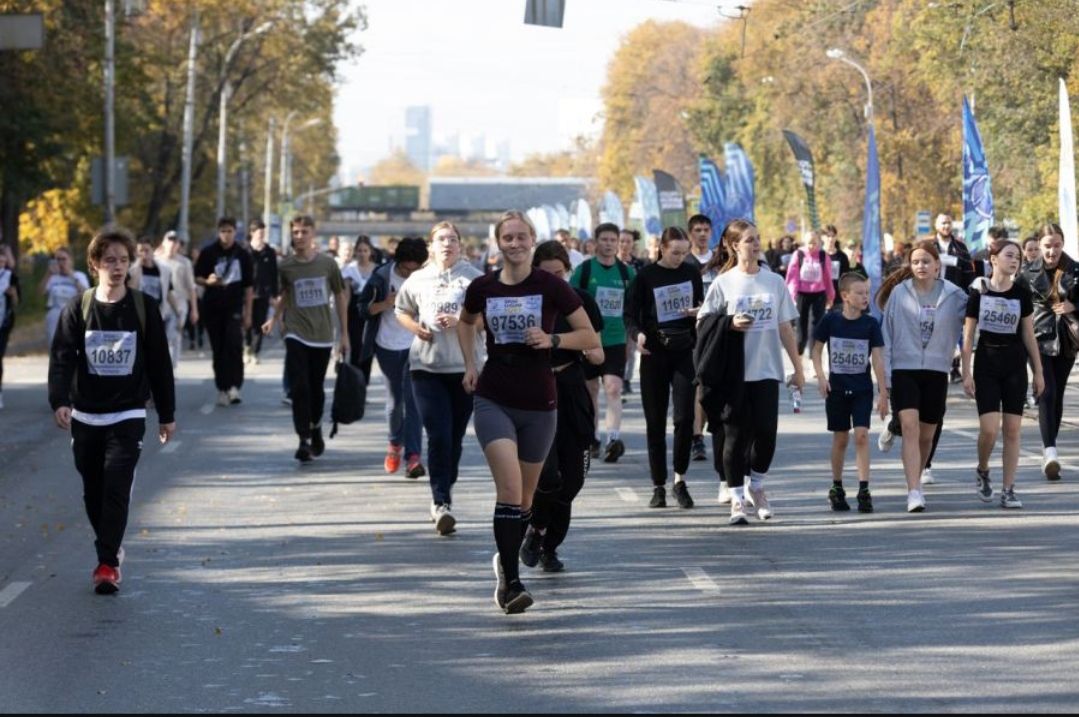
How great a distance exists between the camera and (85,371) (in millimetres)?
10594

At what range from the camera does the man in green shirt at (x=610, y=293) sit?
16.1 m

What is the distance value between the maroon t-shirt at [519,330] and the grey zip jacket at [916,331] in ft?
14.1

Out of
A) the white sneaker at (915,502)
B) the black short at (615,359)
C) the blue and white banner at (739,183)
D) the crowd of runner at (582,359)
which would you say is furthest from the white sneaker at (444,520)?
the blue and white banner at (739,183)

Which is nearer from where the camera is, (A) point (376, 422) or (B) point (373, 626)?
(B) point (373, 626)

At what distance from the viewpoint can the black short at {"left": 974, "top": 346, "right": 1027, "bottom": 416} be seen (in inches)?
551

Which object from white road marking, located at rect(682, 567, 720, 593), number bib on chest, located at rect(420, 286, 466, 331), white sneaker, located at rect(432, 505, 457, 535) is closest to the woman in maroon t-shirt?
white road marking, located at rect(682, 567, 720, 593)

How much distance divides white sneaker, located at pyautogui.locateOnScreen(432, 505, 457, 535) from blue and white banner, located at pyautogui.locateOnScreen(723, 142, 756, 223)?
29.4 meters

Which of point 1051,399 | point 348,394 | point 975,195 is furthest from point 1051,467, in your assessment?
point 975,195

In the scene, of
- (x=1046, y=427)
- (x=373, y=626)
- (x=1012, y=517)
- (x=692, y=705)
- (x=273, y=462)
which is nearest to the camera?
(x=692, y=705)

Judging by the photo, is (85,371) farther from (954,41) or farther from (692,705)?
(954,41)

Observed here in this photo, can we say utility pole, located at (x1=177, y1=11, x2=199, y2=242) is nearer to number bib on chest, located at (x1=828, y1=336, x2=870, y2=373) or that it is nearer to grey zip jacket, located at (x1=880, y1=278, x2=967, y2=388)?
number bib on chest, located at (x1=828, y1=336, x2=870, y2=373)

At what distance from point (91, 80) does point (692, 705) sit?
4342 centimetres

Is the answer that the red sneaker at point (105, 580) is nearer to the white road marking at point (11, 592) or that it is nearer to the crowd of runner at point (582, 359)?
the crowd of runner at point (582, 359)

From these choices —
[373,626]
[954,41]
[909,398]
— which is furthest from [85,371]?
[954,41]
